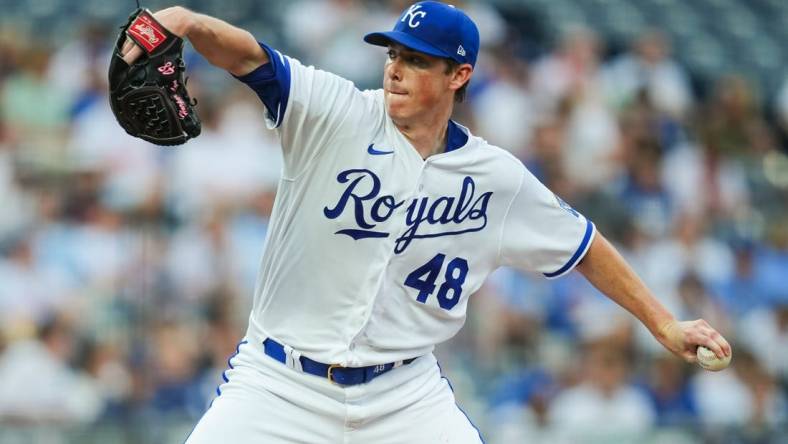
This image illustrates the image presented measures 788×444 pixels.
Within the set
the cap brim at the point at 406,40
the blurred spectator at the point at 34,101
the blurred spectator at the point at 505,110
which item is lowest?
the blurred spectator at the point at 505,110

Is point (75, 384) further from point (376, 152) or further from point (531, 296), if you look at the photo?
point (376, 152)

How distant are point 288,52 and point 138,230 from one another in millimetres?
2373

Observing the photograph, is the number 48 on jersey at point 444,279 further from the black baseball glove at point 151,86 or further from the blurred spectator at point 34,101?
the blurred spectator at point 34,101

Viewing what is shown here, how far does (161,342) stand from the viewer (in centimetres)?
754

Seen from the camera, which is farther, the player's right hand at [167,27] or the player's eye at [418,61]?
the player's eye at [418,61]

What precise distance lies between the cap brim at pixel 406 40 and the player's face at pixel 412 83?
0.05m

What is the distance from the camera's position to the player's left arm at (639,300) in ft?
15.5

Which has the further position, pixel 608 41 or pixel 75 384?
pixel 608 41

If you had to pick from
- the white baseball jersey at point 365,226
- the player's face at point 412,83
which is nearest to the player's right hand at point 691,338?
the white baseball jersey at point 365,226

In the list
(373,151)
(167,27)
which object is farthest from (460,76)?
(167,27)

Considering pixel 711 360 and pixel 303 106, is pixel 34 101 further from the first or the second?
pixel 711 360

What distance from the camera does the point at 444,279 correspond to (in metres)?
4.74

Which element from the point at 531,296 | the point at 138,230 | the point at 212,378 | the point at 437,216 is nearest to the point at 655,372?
the point at 531,296

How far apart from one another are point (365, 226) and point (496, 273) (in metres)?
3.84
